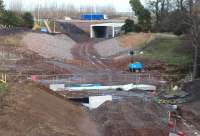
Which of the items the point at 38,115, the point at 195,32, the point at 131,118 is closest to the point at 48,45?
the point at 195,32

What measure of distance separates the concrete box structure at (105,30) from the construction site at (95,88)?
1832 centimetres

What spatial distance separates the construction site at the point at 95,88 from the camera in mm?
25078

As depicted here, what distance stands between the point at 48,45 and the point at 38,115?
51295 mm

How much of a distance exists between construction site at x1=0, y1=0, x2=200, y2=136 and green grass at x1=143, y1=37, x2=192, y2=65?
0.14m

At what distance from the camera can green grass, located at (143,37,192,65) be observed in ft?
197

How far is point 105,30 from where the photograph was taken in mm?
116375

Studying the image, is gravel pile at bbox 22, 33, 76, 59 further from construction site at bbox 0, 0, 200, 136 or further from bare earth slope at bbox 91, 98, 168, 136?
bare earth slope at bbox 91, 98, 168, 136

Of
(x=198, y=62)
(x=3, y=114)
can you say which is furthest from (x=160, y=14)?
(x=3, y=114)

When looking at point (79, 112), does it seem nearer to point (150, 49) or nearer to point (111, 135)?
point (111, 135)

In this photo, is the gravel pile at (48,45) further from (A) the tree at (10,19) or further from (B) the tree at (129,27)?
(B) the tree at (129,27)

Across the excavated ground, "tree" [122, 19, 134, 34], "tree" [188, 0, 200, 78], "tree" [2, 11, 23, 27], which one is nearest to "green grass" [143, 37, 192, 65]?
"tree" [188, 0, 200, 78]

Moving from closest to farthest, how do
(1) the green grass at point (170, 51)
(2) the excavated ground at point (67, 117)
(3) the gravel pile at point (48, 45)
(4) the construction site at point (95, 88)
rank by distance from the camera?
(2) the excavated ground at point (67, 117) → (4) the construction site at point (95, 88) → (1) the green grass at point (170, 51) → (3) the gravel pile at point (48, 45)

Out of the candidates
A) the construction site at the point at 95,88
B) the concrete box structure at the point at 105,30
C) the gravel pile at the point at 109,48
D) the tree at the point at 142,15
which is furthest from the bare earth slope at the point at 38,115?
the concrete box structure at the point at 105,30

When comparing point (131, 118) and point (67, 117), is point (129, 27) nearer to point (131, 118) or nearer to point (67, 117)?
point (131, 118)
